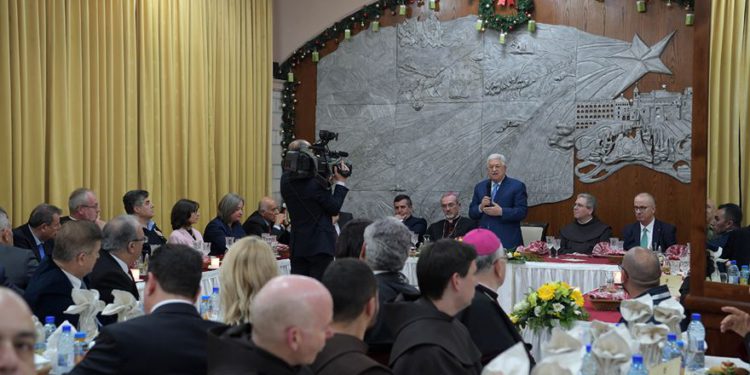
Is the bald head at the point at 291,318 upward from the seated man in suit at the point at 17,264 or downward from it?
upward

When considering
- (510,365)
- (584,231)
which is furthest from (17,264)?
(584,231)

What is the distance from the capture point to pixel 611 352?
9.34 feet

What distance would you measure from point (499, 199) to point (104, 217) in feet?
12.2

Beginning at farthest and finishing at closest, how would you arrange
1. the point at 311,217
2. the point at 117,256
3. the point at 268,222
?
1. the point at 268,222
2. the point at 311,217
3. the point at 117,256

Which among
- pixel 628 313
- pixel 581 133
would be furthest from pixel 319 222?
pixel 581 133

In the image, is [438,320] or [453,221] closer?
[438,320]

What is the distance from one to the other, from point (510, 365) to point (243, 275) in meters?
1.38

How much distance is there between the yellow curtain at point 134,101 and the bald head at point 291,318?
5.73 meters

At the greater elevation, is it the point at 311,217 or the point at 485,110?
the point at 485,110

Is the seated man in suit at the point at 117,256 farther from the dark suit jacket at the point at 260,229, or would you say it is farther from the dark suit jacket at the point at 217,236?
the dark suit jacket at the point at 260,229

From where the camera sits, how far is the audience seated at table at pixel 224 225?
827cm

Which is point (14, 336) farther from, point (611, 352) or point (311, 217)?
point (311, 217)

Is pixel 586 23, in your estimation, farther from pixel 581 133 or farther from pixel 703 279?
pixel 703 279

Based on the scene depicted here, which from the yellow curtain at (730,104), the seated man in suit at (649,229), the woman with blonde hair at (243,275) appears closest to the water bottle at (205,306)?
the woman with blonde hair at (243,275)
